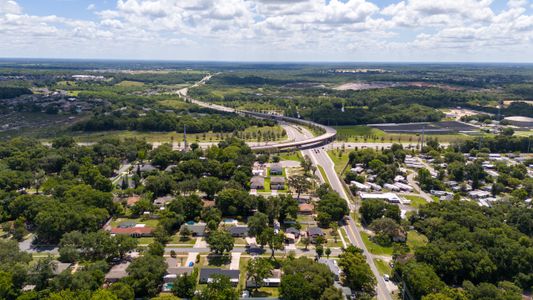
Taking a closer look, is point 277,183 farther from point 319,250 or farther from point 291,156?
point 319,250

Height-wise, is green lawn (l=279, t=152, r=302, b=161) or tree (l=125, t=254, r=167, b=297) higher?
tree (l=125, t=254, r=167, b=297)

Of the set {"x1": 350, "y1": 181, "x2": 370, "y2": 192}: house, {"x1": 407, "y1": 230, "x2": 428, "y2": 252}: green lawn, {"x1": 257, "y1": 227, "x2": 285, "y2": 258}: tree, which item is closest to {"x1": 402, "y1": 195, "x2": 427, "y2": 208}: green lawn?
{"x1": 350, "y1": 181, "x2": 370, "y2": 192}: house

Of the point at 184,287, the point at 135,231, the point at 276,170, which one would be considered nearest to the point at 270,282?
the point at 184,287

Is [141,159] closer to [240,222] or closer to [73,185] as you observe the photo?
[73,185]

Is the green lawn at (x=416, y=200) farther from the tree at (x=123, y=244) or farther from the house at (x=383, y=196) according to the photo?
the tree at (x=123, y=244)

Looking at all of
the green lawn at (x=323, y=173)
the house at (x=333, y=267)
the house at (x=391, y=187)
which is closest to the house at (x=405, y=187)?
the house at (x=391, y=187)

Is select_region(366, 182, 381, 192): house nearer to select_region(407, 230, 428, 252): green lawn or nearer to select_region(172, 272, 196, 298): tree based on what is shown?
select_region(407, 230, 428, 252): green lawn

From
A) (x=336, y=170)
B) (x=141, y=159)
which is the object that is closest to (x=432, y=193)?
(x=336, y=170)
